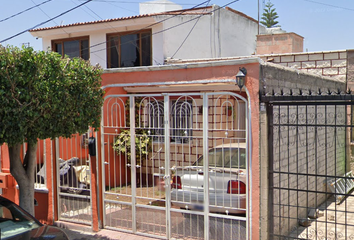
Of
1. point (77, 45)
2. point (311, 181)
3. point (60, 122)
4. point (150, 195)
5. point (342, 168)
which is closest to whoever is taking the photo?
point (60, 122)

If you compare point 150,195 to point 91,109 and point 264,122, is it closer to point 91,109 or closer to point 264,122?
A: point 91,109

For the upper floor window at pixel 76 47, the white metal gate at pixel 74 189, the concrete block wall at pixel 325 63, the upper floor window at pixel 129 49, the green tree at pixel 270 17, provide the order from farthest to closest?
the green tree at pixel 270 17 → the upper floor window at pixel 76 47 → the upper floor window at pixel 129 49 → the concrete block wall at pixel 325 63 → the white metal gate at pixel 74 189

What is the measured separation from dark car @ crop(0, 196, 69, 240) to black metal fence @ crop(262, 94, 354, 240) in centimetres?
329

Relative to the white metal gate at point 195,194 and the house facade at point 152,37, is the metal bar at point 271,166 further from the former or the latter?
the house facade at point 152,37

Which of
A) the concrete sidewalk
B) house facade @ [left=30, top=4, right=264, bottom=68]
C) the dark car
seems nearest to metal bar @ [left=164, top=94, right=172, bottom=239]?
the concrete sidewalk

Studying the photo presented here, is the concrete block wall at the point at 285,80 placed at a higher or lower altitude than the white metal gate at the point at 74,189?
higher

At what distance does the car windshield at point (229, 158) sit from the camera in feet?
20.0

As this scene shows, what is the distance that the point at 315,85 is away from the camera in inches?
313

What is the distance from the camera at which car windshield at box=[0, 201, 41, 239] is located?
5.07 m

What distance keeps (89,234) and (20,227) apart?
2.13 metres

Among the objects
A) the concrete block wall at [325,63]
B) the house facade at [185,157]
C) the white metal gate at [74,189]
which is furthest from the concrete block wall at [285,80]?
the white metal gate at [74,189]

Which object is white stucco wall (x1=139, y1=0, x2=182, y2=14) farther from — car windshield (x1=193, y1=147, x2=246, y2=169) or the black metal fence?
car windshield (x1=193, y1=147, x2=246, y2=169)

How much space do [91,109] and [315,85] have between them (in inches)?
191

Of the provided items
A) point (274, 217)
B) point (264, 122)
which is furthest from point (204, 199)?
point (264, 122)
